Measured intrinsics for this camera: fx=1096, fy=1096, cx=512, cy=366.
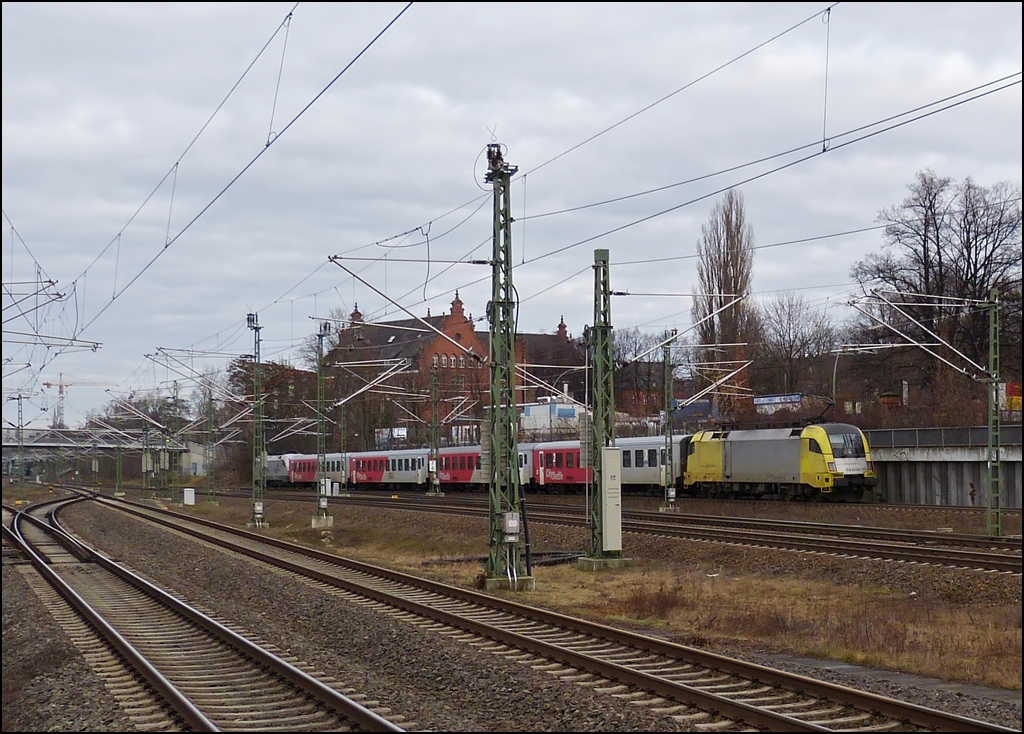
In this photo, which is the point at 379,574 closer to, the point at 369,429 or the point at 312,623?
the point at 312,623

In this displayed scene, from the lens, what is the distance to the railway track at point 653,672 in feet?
31.3

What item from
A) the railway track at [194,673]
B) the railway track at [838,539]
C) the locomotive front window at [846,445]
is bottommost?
the railway track at [194,673]

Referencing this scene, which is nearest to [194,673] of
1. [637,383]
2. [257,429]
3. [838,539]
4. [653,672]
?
[653,672]

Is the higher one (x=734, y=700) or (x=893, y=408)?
(x=893, y=408)

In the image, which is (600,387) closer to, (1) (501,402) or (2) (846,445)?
(1) (501,402)

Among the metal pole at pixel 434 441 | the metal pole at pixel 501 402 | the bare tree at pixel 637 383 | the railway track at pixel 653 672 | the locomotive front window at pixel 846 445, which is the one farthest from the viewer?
the bare tree at pixel 637 383

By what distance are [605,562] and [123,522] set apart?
1072 inches

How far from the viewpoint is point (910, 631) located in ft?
49.6

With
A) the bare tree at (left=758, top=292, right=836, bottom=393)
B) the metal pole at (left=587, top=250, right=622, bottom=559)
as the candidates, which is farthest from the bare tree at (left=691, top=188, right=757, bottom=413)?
the metal pole at (left=587, top=250, right=622, bottom=559)

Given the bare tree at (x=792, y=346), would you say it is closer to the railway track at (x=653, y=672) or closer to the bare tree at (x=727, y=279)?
the bare tree at (x=727, y=279)

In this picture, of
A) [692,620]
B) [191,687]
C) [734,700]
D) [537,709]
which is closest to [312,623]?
[191,687]

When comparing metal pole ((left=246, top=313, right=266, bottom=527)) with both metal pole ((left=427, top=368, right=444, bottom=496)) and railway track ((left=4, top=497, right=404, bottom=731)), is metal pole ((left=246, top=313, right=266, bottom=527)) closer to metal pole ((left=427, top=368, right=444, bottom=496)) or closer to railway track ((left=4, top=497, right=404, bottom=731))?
metal pole ((left=427, top=368, right=444, bottom=496))

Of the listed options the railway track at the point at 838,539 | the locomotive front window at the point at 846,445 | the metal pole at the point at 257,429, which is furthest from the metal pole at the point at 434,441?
the locomotive front window at the point at 846,445

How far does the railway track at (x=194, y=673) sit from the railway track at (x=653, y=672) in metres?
2.70
